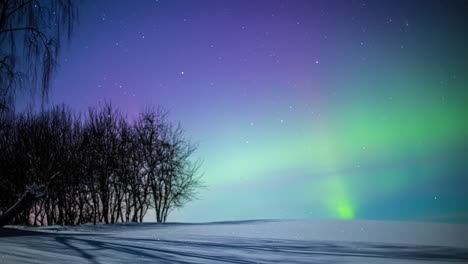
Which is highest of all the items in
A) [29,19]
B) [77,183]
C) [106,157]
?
[29,19]

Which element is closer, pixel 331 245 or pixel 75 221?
pixel 331 245

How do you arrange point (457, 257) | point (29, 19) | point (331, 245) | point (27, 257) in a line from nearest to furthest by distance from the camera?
point (27, 257)
point (457, 257)
point (331, 245)
point (29, 19)

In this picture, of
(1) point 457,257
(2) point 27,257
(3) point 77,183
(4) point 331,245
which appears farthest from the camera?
(3) point 77,183

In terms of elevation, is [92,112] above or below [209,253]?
above

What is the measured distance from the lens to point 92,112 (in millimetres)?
21188

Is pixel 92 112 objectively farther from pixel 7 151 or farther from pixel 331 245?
pixel 331 245

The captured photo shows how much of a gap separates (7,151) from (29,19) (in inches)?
611

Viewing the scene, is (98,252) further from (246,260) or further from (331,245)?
(331,245)

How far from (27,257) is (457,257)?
636 centimetres

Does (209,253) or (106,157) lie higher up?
(106,157)

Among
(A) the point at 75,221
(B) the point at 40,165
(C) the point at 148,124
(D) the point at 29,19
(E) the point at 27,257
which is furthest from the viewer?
(C) the point at 148,124

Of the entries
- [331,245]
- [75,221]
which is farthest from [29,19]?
[75,221]

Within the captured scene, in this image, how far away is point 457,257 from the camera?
17.3 feet

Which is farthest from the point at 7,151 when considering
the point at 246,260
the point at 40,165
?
the point at 246,260
